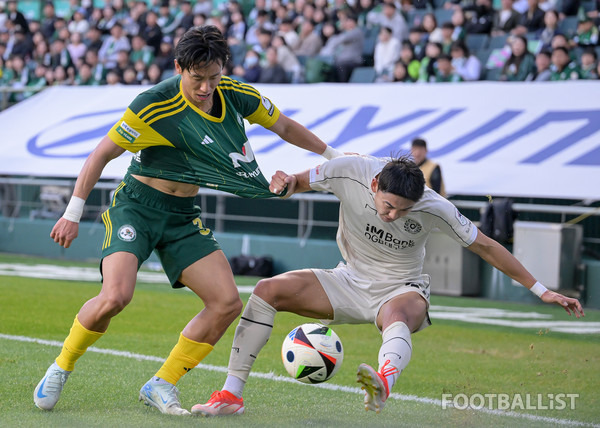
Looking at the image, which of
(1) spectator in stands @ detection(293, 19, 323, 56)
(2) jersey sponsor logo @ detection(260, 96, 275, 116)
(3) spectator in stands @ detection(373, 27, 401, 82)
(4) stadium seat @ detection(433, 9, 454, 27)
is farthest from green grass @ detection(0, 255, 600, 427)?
(1) spectator in stands @ detection(293, 19, 323, 56)

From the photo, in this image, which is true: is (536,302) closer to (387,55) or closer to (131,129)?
(387,55)

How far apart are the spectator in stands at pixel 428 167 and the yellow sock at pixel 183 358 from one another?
6.27 m

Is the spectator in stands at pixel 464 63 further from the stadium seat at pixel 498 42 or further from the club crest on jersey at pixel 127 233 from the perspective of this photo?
the club crest on jersey at pixel 127 233

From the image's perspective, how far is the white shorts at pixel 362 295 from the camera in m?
5.34

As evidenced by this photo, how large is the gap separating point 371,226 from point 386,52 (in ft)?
31.1

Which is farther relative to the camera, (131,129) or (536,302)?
(536,302)

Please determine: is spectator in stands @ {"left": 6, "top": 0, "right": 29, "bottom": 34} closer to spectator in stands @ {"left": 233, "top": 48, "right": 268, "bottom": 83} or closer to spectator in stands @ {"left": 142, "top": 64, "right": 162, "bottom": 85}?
spectator in stands @ {"left": 142, "top": 64, "right": 162, "bottom": 85}

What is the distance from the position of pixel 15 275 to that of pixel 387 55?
22.0 feet

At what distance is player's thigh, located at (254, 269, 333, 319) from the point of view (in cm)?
530

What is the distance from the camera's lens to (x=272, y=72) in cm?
1502

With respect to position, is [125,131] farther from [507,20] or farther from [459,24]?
[507,20]

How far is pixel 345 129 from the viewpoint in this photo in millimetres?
12859

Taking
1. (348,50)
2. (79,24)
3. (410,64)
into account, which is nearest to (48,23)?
(79,24)

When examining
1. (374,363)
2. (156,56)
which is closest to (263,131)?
(156,56)
